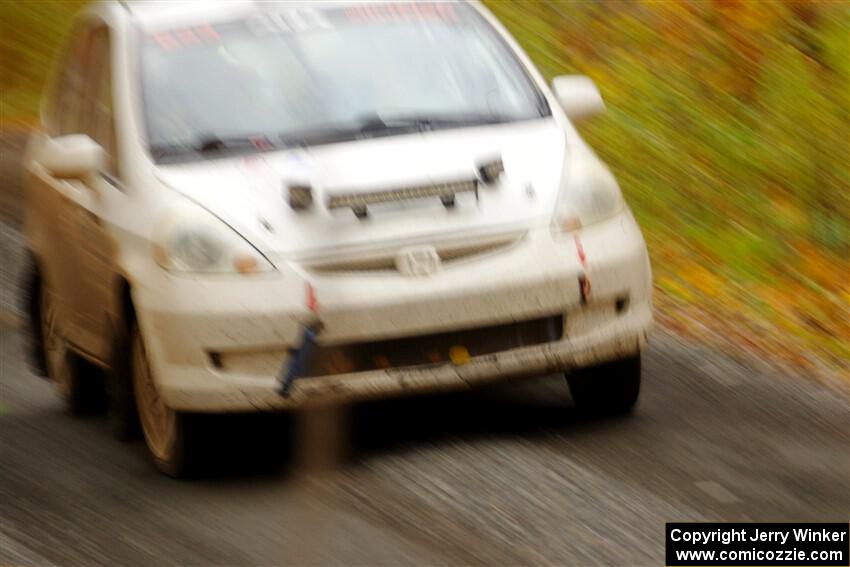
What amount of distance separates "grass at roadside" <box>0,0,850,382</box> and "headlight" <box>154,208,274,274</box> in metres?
2.96

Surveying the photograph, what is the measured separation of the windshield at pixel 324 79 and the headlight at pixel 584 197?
46cm

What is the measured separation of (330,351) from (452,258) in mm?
532

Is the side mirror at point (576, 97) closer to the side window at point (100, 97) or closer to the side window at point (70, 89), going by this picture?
the side window at point (100, 97)

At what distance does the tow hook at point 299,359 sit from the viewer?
23.3 feet

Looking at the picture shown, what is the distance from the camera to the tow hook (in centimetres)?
709

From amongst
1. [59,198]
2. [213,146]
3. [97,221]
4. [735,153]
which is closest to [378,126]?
[213,146]

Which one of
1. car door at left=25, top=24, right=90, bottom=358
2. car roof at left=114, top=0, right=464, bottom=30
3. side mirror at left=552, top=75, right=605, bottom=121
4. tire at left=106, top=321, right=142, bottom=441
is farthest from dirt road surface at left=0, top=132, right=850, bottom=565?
car roof at left=114, top=0, right=464, bottom=30

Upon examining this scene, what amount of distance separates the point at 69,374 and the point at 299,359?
2418mm

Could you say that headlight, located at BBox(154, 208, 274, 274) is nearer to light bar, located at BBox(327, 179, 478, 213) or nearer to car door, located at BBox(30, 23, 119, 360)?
light bar, located at BBox(327, 179, 478, 213)

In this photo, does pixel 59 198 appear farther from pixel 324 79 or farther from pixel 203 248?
pixel 203 248

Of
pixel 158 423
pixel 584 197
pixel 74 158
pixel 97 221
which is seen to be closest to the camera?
pixel 584 197

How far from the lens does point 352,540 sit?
21.5 ft

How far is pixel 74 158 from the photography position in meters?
7.88

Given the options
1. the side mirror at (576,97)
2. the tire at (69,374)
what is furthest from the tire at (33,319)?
the side mirror at (576,97)
